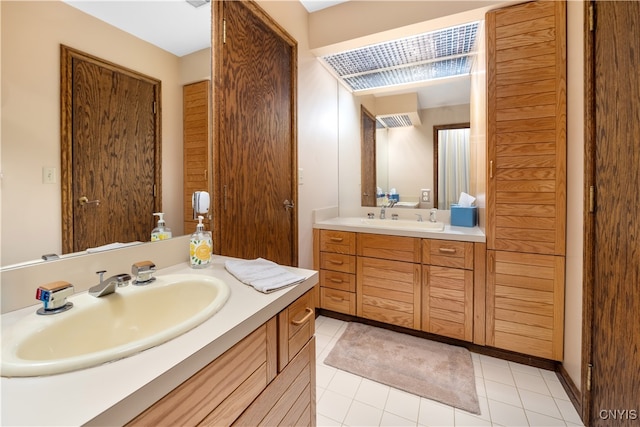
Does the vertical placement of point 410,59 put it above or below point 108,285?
above

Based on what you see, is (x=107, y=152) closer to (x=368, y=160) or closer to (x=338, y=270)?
(x=338, y=270)

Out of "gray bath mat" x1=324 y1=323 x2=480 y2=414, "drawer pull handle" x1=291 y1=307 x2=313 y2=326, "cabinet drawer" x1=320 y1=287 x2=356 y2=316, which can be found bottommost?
"gray bath mat" x1=324 y1=323 x2=480 y2=414

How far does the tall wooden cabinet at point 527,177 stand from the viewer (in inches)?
64.7

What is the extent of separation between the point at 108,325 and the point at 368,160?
2.51 metres

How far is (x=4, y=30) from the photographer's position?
0.68m

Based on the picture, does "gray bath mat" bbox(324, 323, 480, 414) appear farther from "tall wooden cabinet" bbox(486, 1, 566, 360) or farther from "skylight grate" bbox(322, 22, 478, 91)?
"skylight grate" bbox(322, 22, 478, 91)

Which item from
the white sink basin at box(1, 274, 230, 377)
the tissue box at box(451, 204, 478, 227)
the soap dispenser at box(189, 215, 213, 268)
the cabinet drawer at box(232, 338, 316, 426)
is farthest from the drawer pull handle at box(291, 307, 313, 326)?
the tissue box at box(451, 204, 478, 227)

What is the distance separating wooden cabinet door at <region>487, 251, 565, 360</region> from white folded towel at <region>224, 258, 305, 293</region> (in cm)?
149

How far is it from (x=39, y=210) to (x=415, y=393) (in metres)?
1.83

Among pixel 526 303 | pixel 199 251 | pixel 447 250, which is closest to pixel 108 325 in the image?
pixel 199 251

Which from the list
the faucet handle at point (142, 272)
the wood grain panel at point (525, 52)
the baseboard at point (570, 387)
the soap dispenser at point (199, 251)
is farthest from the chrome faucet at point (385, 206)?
the faucet handle at point (142, 272)

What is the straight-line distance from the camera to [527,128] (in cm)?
171

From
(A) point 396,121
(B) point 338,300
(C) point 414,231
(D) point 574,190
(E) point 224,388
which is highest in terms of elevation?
(A) point 396,121

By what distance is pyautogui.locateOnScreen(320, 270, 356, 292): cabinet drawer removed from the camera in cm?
229
